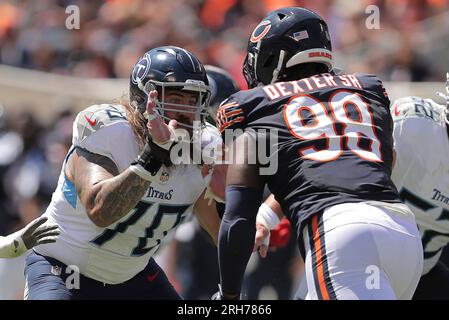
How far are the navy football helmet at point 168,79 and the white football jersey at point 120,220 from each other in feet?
0.46

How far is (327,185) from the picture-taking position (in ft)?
12.7

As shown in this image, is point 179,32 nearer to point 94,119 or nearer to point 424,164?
point 424,164

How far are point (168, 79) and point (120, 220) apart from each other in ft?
2.15

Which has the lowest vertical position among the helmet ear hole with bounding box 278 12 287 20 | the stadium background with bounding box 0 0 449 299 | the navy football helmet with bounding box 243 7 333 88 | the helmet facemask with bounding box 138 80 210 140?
the stadium background with bounding box 0 0 449 299

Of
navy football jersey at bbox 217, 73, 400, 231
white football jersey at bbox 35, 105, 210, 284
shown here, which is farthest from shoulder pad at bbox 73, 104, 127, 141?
navy football jersey at bbox 217, 73, 400, 231

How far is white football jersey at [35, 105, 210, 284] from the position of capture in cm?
450

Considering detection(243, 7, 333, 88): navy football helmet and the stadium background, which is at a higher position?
detection(243, 7, 333, 88): navy football helmet

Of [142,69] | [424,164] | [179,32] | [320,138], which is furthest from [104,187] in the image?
[179,32]

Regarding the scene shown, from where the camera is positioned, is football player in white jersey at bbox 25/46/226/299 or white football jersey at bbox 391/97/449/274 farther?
white football jersey at bbox 391/97/449/274

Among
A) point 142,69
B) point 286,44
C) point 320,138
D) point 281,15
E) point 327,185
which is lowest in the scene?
point 327,185

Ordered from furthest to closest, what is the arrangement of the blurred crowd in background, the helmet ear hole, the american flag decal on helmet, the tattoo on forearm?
the blurred crowd in background < the helmet ear hole < the tattoo on forearm < the american flag decal on helmet

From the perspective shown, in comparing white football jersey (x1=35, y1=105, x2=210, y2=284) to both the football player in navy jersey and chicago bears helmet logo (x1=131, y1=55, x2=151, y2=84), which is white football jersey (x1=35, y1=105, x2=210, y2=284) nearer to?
chicago bears helmet logo (x1=131, y1=55, x2=151, y2=84)

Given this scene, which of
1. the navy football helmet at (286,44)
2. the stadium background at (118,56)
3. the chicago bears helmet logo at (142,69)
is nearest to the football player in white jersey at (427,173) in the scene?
the navy football helmet at (286,44)
